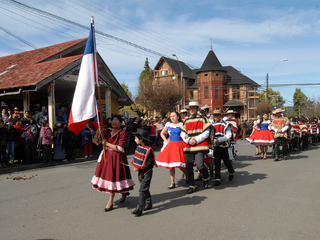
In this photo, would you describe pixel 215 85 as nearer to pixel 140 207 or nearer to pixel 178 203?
pixel 178 203

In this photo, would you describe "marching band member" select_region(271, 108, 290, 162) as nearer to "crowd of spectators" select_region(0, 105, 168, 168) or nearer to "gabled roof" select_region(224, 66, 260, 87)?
"crowd of spectators" select_region(0, 105, 168, 168)

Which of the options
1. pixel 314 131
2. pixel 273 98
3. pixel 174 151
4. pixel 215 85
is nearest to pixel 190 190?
pixel 174 151

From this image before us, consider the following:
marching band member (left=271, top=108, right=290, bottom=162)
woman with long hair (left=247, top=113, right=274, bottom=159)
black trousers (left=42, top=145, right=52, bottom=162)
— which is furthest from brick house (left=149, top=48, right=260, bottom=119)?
black trousers (left=42, top=145, right=52, bottom=162)

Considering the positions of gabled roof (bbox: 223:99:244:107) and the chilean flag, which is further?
gabled roof (bbox: 223:99:244:107)

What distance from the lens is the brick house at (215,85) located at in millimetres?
53469

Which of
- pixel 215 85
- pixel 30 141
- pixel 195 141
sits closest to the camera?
pixel 195 141

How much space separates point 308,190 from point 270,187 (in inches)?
32.4

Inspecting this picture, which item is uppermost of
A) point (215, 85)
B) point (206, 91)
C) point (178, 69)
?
point (178, 69)

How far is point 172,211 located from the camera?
5289mm

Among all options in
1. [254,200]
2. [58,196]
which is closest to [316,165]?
[254,200]

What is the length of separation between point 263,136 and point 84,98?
8.96m

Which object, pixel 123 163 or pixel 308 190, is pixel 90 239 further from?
pixel 308 190

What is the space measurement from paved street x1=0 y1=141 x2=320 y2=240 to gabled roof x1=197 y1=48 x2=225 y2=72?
46.7 m

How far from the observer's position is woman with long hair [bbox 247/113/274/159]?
39.0 feet
